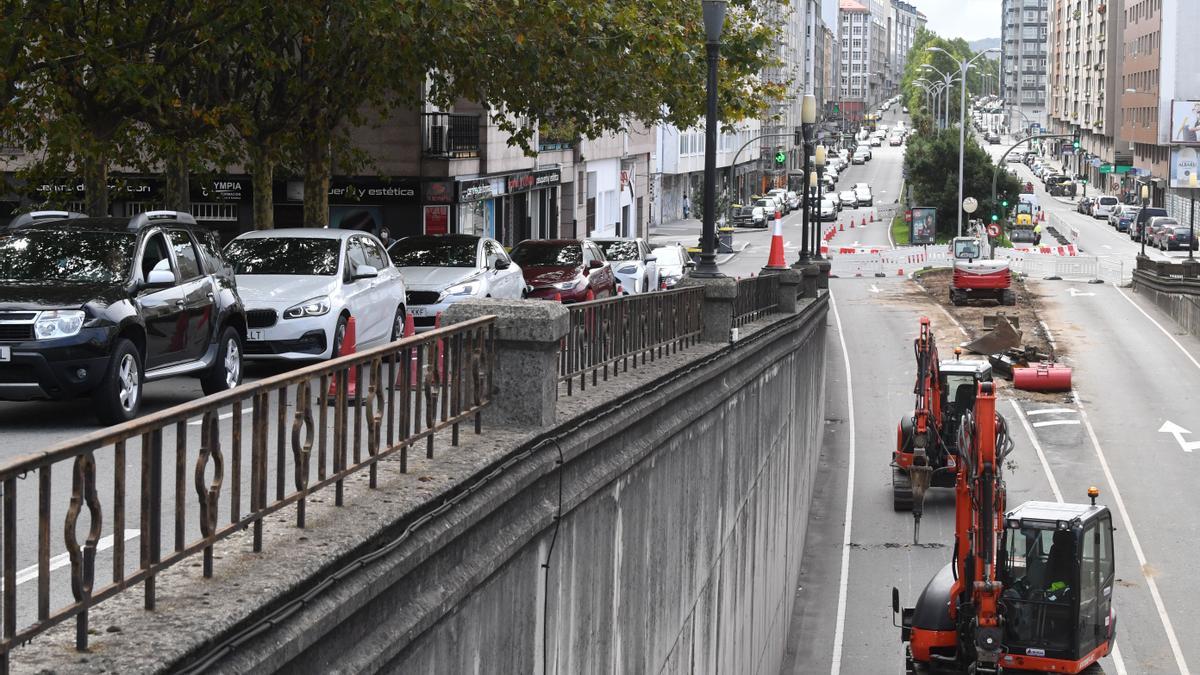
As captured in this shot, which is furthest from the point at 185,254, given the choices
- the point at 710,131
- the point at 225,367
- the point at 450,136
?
the point at 450,136

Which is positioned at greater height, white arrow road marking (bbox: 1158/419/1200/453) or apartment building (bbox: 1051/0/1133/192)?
apartment building (bbox: 1051/0/1133/192)

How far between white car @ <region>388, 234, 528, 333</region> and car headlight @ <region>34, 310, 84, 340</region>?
394 inches

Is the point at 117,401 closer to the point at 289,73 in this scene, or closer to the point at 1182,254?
the point at 289,73

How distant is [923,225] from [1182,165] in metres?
33.4

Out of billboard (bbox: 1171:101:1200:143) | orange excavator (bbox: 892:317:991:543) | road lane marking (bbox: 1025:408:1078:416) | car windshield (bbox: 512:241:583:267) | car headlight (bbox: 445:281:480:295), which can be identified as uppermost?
billboard (bbox: 1171:101:1200:143)

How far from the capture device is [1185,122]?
11212 centimetres

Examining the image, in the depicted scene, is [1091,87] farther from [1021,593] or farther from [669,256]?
[1021,593]

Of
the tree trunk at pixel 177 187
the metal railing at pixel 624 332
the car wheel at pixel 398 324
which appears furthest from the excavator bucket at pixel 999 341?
the metal railing at pixel 624 332

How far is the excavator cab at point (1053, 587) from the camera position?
22031 millimetres

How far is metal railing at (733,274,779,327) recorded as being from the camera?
21.0 metres

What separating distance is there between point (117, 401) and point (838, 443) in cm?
3141

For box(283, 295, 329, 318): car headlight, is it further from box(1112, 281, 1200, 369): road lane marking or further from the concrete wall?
box(1112, 281, 1200, 369): road lane marking

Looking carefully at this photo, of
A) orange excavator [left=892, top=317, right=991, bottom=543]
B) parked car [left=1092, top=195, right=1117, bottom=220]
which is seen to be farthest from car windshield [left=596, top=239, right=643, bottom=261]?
parked car [left=1092, top=195, right=1117, bottom=220]

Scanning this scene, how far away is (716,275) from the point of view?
18.6 meters
